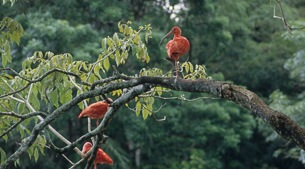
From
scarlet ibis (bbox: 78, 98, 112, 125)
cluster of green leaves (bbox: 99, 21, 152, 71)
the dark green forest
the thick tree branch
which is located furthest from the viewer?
the dark green forest

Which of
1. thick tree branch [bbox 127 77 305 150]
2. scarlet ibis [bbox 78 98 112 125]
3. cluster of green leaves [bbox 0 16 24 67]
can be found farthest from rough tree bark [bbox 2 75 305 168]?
cluster of green leaves [bbox 0 16 24 67]

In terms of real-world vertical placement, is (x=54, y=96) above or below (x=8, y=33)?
below

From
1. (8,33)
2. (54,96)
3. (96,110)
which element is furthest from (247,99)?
(8,33)

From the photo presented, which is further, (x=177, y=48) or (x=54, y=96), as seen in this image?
(x=177, y=48)

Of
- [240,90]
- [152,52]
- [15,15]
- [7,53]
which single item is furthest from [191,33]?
[240,90]

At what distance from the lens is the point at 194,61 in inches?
787

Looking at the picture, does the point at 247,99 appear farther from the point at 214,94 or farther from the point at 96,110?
the point at 96,110

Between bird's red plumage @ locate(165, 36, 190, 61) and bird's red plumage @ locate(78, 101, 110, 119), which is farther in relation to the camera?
bird's red plumage @ locate(165, 36, 190, 61)

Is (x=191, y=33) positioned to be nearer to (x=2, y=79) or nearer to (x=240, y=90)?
(x=2, y=79)

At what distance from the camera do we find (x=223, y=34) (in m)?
18.1

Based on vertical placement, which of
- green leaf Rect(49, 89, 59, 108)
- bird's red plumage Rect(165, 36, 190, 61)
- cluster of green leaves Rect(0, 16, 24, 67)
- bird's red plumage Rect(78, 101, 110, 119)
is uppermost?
cluster of green leaves Rect(0, 16, 24, 67)

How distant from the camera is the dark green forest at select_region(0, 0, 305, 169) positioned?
14969mm

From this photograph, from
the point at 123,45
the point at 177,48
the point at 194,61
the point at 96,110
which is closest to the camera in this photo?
the point at 96,110

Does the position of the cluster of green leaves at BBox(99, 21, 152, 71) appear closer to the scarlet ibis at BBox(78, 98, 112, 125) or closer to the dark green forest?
the scarlet ibis at BBox(78, 98, 112, 125)
